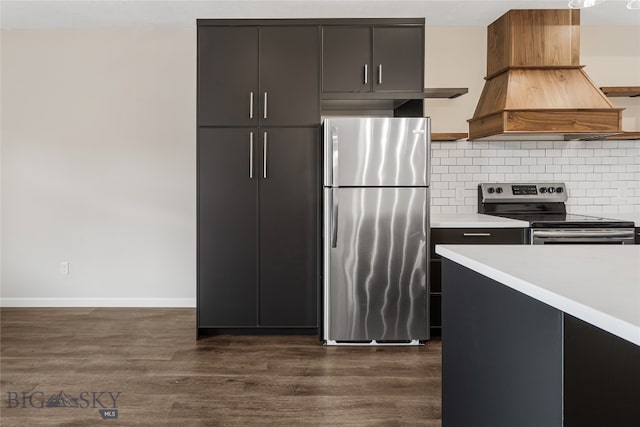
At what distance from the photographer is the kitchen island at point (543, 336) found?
1061mm

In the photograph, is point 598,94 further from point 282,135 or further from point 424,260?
point 282,135

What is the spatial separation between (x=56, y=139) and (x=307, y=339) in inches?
112

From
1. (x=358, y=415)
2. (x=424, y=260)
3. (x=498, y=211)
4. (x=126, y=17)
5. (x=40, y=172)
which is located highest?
(x=126, y=17)

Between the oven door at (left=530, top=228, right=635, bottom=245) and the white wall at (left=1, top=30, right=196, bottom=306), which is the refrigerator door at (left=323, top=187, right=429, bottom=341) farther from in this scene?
the white wall at (left=1, top=30, right=196, bottom=306)

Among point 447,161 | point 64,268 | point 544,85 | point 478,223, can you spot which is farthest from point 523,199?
point 64,268

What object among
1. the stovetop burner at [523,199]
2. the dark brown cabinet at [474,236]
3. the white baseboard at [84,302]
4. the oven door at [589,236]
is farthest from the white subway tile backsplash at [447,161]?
the white baseboard at [84,302]

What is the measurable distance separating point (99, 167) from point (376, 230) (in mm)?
2601

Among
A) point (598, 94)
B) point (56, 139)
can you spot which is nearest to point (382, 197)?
point (598, 94)

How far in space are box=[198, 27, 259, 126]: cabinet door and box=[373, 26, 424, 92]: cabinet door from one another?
2.86 feet

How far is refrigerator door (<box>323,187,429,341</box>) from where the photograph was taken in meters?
3.39

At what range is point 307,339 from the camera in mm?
3596

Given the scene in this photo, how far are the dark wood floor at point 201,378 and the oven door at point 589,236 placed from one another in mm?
1110

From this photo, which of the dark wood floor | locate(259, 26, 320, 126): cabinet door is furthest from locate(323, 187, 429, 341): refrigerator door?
locate(259, 26, 320, 126): cabinet door

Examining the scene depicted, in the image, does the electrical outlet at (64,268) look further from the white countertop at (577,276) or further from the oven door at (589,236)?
the oven door at (589,236)
